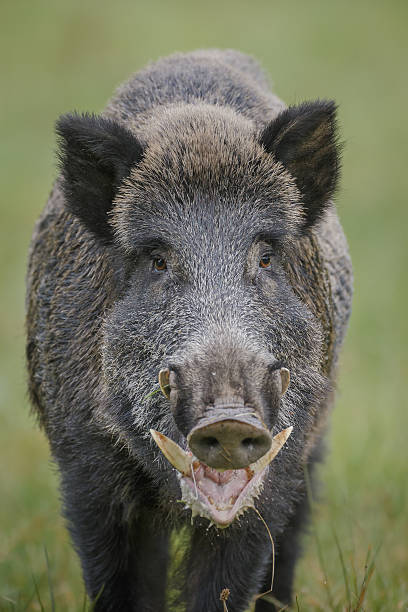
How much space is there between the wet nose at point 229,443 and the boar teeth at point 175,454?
0.26 metres

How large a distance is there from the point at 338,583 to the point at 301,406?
4.73 feet

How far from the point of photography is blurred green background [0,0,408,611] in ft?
18.3

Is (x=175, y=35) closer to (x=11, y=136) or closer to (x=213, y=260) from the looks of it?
(x=11, y=136)

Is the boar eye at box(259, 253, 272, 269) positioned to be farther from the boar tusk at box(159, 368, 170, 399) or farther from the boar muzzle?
the boar muzzle

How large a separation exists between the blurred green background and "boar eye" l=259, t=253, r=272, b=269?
1247mm

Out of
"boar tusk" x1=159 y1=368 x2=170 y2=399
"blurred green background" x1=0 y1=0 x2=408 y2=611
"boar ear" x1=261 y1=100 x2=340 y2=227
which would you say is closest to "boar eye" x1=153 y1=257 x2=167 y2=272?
"boar tusk" x1=159 y1=368 x2=170 y2=399

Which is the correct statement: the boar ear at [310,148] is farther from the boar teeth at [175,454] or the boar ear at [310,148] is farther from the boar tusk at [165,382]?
the boar teeth at [175,454]

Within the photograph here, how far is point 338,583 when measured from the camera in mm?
4977

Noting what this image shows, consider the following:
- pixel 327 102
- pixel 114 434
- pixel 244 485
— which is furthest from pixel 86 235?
pixel 244 485

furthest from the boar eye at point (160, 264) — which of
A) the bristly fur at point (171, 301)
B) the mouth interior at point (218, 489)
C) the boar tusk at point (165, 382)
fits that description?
the mouth interior at point (218, 489)

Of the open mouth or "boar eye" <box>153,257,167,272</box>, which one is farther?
"boar eye" <box>153,257,167,272</box>

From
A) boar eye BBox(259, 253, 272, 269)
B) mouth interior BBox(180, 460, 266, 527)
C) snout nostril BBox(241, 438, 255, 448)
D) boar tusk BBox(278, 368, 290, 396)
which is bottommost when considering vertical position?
mouth interior BBox(180, 460, 266, 527)

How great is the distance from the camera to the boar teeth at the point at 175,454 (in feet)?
10.9

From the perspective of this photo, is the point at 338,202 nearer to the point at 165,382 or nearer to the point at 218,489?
the point at 165,382
